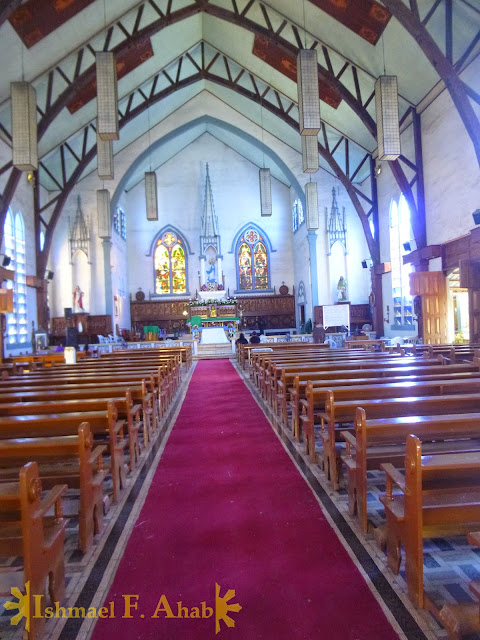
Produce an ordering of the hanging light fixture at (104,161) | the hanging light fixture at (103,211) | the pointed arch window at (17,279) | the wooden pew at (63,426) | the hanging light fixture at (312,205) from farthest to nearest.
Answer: the hanging light fixture at (312,205), the hanging light fixture at (103,211), the pointed arch window at (17,279), the hanging light fixture at (104,161), the wooden pew at (63,426)

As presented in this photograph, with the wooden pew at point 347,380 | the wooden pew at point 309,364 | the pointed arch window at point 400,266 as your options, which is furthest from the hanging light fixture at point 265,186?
the wooden pew at point 347,380

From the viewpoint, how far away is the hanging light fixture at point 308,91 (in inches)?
413

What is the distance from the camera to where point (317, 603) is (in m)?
2.30

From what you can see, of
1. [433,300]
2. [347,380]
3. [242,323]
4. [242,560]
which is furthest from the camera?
[242,323]

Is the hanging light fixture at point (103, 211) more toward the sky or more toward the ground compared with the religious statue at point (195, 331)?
more toward the sky

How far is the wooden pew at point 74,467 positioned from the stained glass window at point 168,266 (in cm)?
2360

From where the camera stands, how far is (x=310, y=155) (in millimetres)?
13711

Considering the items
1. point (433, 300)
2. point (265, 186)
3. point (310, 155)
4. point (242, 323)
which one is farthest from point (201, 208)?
point (433, 300)

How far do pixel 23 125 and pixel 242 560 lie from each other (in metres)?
10.3

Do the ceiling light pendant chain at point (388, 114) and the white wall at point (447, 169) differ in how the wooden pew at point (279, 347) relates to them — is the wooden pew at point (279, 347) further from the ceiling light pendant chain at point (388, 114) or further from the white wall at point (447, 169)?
the white wall at point (447, 169)

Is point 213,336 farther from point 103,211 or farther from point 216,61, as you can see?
point 216,61

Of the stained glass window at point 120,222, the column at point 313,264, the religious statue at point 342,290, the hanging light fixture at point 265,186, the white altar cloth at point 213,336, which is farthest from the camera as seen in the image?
the stained glass window at point 120,222

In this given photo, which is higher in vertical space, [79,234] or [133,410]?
[79,234]

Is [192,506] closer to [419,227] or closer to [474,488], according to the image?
[474,488]
